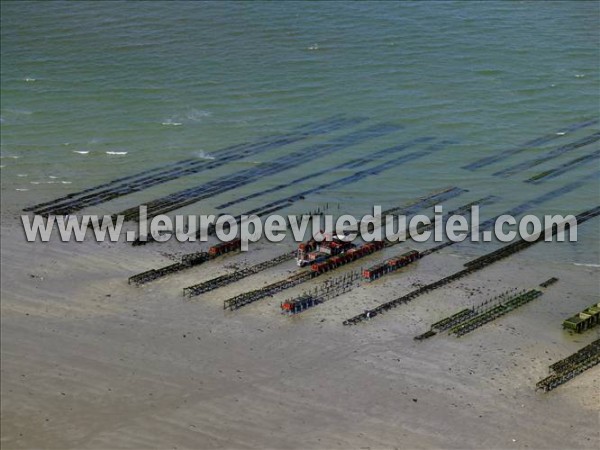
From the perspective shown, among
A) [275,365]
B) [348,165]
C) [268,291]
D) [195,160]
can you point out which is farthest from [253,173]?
[275,365]

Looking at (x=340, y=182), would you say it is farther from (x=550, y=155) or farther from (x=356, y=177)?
(x=550, y=155)

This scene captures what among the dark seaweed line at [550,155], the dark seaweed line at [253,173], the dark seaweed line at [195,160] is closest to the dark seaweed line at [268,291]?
the dark seaweed line at [253,173]

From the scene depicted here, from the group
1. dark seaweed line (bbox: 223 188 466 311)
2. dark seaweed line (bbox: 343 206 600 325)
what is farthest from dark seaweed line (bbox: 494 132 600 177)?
dark seaweed line (bbox: 223 188 466 311)

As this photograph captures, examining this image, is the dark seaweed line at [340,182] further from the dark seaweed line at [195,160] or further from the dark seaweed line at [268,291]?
the dark seaweed line at [268,291]

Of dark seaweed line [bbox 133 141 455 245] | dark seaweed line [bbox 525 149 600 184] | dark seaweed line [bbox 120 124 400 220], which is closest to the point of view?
dark seaweed line [bbox 133 141 455 245]

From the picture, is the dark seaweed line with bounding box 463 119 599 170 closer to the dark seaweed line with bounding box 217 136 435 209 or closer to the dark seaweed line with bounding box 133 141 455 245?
the dark seaweed line with bounding box 133 141 455 245

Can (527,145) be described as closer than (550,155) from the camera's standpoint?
No
